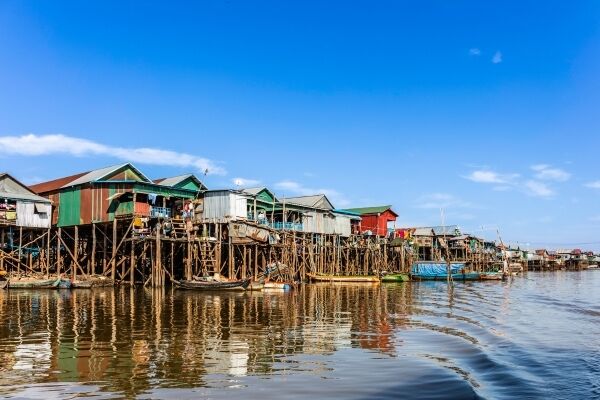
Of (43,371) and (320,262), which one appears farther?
(320,262)

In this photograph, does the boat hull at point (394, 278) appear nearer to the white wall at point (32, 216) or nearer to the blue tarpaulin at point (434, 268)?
the blue tarpaulin at point (434, 268)

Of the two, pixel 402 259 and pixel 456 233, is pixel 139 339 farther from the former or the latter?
pixel 456 233

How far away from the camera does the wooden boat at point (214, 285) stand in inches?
1383

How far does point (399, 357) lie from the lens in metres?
13.1

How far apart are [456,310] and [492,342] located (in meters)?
9.71

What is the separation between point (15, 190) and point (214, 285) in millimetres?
20424

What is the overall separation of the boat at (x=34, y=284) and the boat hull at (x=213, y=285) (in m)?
8.75

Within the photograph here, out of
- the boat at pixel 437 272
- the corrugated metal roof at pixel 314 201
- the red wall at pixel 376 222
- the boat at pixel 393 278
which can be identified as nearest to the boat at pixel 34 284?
the corrugated metal roof at pixel 314 201

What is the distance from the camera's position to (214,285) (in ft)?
115

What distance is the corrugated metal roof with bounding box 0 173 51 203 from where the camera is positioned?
138 feet

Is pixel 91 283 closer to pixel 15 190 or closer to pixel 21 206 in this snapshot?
pixel 21 206

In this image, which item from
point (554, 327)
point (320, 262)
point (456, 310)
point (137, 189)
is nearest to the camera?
point (554, 327)

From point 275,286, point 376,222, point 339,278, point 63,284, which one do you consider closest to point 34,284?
point 63,284

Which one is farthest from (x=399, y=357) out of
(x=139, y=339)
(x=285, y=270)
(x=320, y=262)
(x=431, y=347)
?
(x=320, y=262)
